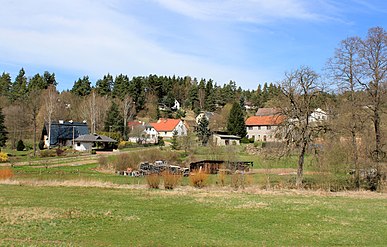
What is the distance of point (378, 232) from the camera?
14781 mm

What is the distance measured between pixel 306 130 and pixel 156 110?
95.8m

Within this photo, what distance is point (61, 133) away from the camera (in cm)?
7881

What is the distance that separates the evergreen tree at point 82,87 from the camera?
123875 mm

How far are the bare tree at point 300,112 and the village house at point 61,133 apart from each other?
5527cm

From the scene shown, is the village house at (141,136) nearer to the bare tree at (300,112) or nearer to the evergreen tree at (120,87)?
the evergreen tree at (120,87)

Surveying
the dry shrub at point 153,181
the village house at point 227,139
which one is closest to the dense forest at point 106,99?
the village house at point 227,139

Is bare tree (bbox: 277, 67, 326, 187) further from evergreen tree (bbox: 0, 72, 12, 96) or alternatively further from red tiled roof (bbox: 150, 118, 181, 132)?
evergreen tree (bbox: 0, 72, 12, 96)

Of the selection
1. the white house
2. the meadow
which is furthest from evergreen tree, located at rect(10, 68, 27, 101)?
the white house

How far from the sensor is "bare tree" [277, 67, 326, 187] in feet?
101

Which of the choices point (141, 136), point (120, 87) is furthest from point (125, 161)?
point (120, 87)

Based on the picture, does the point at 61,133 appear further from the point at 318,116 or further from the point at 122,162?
the point at 318,116

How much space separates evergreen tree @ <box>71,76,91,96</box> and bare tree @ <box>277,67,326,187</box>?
335ft

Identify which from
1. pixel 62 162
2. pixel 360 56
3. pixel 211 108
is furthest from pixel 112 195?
pixel 211 108

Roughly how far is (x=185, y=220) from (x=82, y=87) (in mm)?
114802
